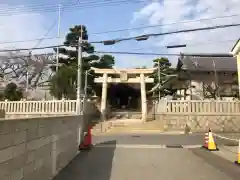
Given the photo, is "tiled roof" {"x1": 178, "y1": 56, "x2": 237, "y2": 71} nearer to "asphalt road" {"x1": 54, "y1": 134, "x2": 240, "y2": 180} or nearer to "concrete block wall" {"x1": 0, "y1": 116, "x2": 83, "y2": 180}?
"asphalt road" {"x1": 54, "y1": 134, "x2": 240, "y2": 180}

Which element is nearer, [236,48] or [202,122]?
[236,48]

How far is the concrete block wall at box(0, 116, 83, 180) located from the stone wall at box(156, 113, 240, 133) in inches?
586

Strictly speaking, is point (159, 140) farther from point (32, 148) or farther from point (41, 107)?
point (41, 107)

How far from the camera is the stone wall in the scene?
20.9 meters

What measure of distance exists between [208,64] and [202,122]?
1296 cm

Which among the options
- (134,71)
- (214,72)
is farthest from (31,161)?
(214,72)

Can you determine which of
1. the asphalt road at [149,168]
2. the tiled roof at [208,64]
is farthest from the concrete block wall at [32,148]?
the tiled roof at [208,64]

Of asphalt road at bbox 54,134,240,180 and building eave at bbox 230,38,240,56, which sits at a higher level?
building eave at bbox 230,38,240,56

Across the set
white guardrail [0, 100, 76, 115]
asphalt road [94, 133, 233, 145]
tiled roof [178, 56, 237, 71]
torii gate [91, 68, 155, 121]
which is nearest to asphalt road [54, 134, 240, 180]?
asphalt road [94, 133, 233, 145]

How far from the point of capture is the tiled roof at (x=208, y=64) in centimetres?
3127

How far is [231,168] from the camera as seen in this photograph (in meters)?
7.37

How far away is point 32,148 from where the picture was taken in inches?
184

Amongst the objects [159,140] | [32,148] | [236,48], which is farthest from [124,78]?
[32,148]

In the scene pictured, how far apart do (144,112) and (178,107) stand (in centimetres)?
580
